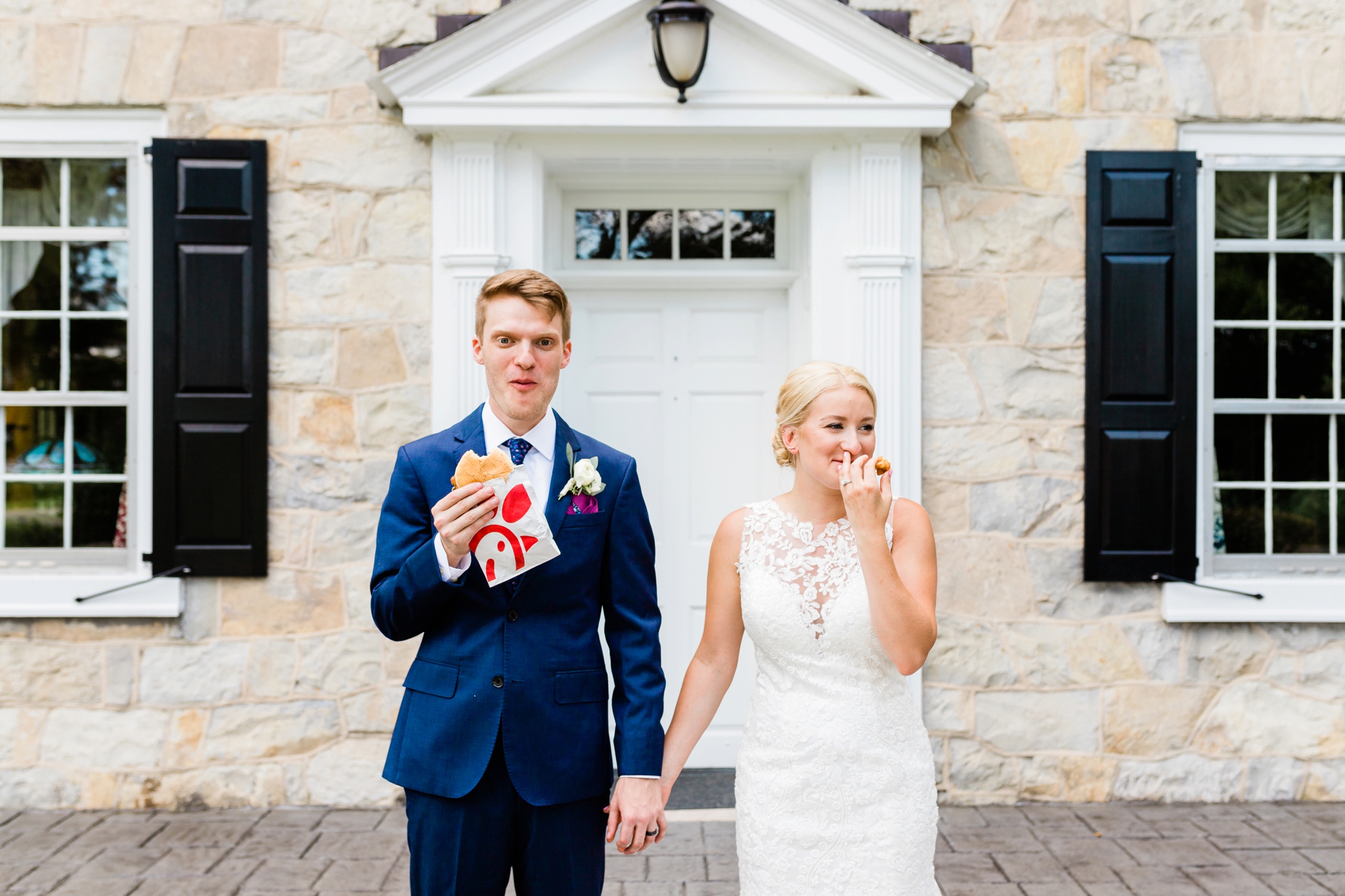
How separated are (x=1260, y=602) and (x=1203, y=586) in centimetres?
27

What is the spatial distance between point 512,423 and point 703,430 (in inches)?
105

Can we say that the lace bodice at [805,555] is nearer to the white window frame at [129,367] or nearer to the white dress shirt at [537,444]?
the white dress shirt at [537,444]

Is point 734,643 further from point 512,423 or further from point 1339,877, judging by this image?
point 1339,877

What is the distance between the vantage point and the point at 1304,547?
4.65 meters

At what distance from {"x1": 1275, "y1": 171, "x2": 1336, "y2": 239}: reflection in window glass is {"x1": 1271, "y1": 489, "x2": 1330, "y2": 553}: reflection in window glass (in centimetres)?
118

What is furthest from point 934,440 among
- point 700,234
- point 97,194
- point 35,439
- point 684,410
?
point 35,439

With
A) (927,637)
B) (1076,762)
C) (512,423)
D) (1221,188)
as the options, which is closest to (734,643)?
(927,637)

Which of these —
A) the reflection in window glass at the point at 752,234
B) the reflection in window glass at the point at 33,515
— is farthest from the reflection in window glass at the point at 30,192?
the reflection in window glass at the point at 752,234

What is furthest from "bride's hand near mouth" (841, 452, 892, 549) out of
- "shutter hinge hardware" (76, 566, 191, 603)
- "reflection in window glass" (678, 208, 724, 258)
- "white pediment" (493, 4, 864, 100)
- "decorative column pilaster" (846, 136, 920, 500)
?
"shutter hinge hardware" (76, 566, 191, 603)

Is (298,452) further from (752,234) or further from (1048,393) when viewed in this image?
(1048,393)

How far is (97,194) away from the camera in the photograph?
4445mm

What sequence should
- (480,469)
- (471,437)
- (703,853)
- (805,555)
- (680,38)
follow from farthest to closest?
1. (680,38)
2. (703,853)
3. (805,555)
4. (471,437)
5. (480,469)

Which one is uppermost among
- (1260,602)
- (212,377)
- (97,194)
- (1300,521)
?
(97,194)

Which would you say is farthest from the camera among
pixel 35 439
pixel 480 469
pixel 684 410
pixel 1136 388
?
pixel 684 410
